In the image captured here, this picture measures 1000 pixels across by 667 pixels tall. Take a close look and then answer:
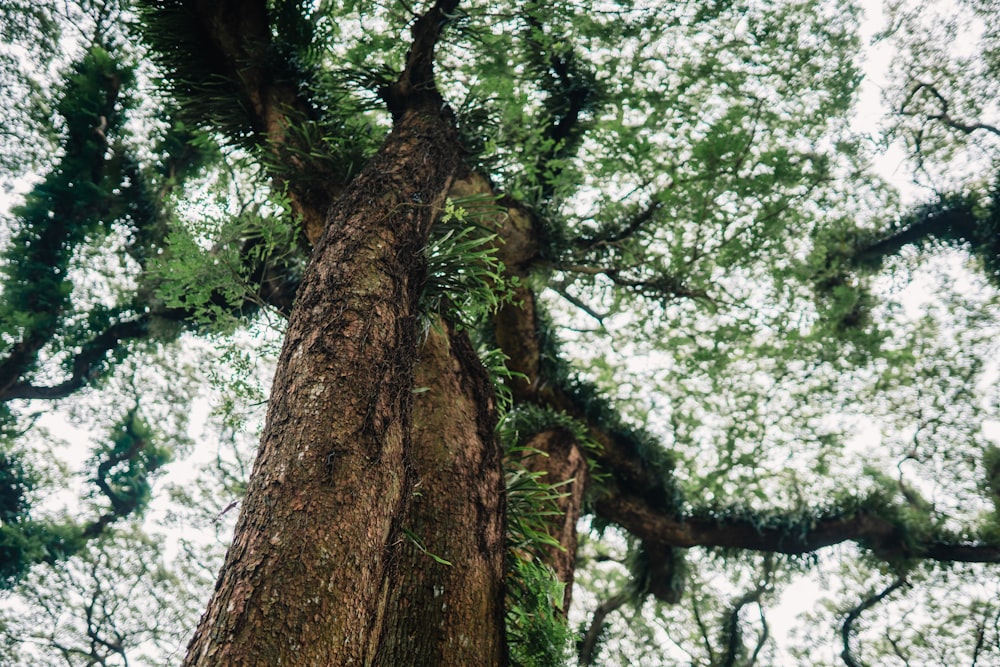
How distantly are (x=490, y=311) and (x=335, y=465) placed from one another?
119 inches

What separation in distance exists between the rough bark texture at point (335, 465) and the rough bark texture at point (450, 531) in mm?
276

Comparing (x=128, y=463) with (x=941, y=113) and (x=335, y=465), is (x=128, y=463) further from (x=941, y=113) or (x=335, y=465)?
(x=941, y=113)

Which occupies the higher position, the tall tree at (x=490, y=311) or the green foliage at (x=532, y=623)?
the tall tree at (x=490, y=311)

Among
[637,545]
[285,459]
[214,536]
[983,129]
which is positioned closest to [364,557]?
[285,459]

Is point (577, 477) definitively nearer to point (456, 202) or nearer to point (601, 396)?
point (601, 396)

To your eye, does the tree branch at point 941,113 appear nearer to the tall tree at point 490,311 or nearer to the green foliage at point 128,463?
the tall tree at point 490,311

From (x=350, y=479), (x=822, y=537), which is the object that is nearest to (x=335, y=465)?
(x=350, y=479)

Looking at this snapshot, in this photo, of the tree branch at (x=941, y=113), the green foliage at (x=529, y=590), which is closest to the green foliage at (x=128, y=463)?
the green foliage at (x=529, y=590)

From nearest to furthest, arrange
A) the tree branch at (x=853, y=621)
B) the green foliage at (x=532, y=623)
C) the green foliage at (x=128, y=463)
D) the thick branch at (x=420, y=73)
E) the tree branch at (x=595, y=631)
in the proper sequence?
the green foliage at (x=532, y=623) → the thick branch at (x=420, y=73) → the tree branch at (x=595, y=631) → the tree branch at (x=853, y=621) → the green foliage at (x=128, y=463)

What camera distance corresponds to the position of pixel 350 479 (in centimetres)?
156

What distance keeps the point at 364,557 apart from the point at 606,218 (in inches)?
168

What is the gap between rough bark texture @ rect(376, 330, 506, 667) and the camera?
77.4 inches

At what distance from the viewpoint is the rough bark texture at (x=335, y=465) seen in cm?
125

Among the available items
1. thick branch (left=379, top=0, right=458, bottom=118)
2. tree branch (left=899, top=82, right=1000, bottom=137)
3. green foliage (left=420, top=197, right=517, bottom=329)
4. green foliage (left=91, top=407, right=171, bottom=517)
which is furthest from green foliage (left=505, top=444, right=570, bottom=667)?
green foliage (left=91, top=407, right=171, bottom=517)
